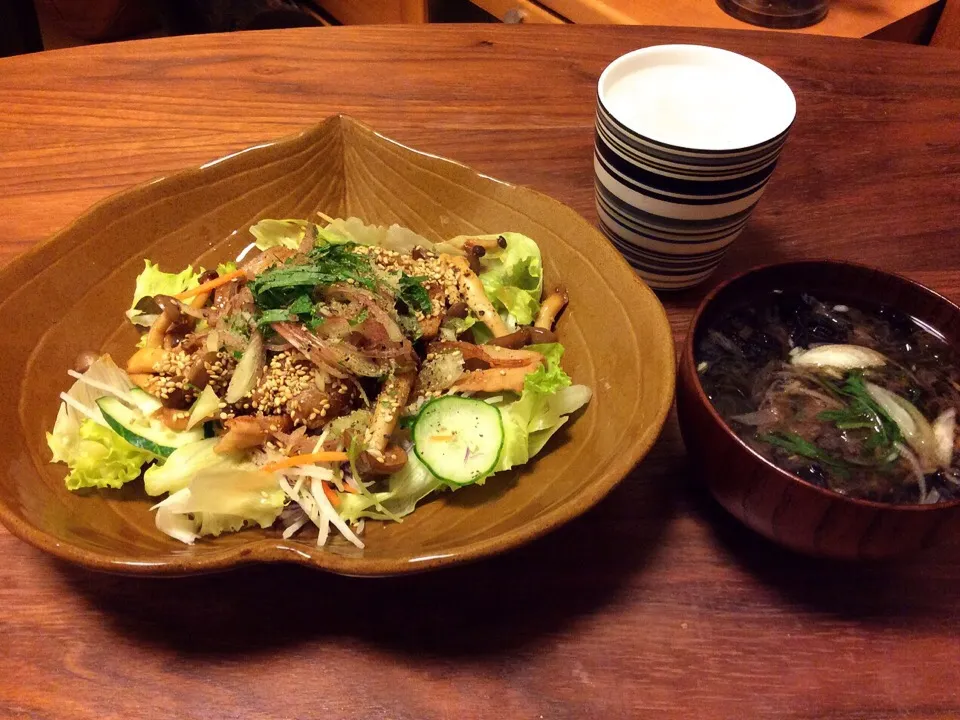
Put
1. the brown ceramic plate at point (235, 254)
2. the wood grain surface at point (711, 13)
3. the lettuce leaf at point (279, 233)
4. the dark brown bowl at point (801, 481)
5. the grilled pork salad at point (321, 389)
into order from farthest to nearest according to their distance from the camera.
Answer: the wood grain surface at point (711, 13)
the lettuce leaf at point (279, 233)
the grilled pork salad at point (321, 389)
the brown ceramic plate at point (235, 254)
the dark brown bowl at point (801, 481)

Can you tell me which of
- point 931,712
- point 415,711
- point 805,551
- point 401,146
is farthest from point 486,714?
point 401,146

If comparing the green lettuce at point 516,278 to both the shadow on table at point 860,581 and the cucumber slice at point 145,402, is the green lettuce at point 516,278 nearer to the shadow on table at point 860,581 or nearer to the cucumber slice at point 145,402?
the shadow on table at point 860,581

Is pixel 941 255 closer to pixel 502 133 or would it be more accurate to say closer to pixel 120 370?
pixel 502 133

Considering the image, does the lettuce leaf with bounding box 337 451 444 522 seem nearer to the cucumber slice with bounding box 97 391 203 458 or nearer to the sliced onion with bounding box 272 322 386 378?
the sliced onion with bounding box 272 322 386 378

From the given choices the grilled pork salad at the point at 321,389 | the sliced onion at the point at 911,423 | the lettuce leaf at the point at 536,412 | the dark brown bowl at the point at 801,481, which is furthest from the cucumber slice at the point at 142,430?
the sliced onion at the point at 911,423

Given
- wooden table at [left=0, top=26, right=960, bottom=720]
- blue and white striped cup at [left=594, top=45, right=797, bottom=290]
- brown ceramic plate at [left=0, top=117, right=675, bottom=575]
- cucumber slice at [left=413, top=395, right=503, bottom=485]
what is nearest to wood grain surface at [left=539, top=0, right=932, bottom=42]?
blue and white striped cup at [left=594, top=45, right=797, bottom=290]

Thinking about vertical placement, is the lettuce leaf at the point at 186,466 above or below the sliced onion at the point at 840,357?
below

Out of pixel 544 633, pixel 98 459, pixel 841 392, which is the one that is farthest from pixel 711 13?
pixel 98 459
